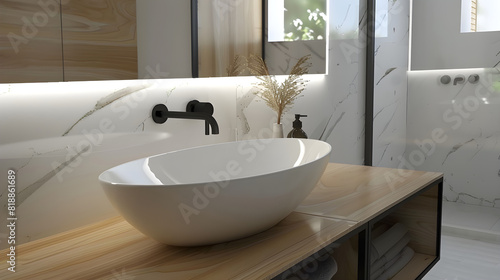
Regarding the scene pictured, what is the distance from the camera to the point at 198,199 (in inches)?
41.1

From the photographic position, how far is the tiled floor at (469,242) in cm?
291

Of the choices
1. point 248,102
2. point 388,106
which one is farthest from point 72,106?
point 388,106

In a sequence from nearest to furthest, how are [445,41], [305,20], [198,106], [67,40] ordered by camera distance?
1. [67,40]
2. [198,106]
3. [305,20]
4. [445,41]

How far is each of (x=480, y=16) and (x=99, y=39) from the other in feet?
7.55

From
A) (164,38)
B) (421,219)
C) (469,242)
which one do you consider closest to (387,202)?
(421,219)

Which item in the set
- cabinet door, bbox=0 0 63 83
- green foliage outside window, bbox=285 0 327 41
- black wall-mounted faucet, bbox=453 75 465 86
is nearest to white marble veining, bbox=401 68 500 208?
black wall-mounted faucet, bbox=453 75 465 86

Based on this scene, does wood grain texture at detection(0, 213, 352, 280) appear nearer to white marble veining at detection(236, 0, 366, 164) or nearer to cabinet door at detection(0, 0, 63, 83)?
cabinet door at detection(0, 0, 63, 83)

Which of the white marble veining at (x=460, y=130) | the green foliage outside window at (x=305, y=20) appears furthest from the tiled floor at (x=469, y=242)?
the green foliage outside window at (x=305, y=20)

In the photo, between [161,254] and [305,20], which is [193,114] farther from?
[305,20]

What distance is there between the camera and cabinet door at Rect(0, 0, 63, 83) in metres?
1.20

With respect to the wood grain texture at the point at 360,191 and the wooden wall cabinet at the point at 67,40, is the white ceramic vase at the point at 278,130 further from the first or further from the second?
the wooden wall cabinet at the point at 67,40

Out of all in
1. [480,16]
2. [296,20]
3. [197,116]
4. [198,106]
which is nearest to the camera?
[197,116]

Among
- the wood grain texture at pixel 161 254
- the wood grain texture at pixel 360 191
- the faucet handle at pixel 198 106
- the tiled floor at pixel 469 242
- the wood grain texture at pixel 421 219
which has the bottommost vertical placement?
the tiled floor at pixel 469 242

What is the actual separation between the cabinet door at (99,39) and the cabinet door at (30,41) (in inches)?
1.2
